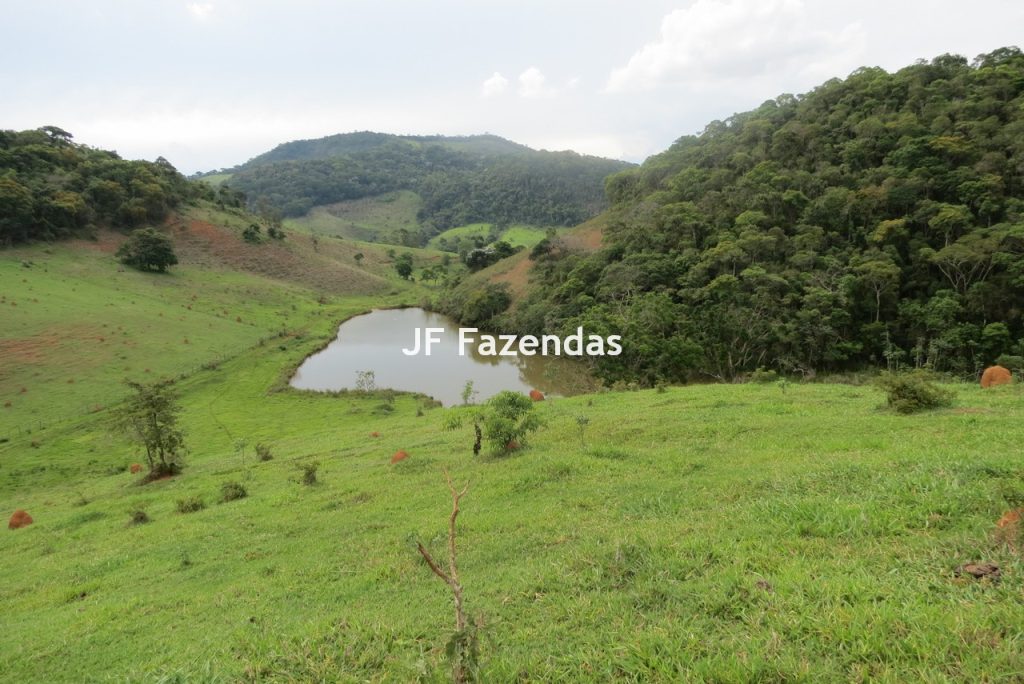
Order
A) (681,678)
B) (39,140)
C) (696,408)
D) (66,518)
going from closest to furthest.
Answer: (681,678), (66,518), (696,408), (39,140)

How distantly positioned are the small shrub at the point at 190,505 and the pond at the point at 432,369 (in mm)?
21144

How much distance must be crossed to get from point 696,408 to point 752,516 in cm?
1056

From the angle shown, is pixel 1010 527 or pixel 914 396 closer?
pixel 1010 527

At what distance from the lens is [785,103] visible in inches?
2334

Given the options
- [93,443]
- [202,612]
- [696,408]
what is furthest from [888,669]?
[93,443]

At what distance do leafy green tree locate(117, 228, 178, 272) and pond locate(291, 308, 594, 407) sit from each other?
25.3 metres

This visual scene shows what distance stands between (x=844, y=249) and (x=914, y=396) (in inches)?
1120

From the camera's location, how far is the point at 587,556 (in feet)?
20.8

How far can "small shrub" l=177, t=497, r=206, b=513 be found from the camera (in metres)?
14.3

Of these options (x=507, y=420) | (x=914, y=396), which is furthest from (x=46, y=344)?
(x=914, y=396)

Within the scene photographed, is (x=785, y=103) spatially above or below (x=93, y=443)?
above

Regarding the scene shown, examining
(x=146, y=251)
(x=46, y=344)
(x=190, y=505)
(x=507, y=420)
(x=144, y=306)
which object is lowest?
(x=190, y=505)

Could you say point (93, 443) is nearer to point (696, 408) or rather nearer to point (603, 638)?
point (696, 408)

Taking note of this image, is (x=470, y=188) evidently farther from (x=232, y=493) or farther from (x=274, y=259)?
(x=232, y=493)
